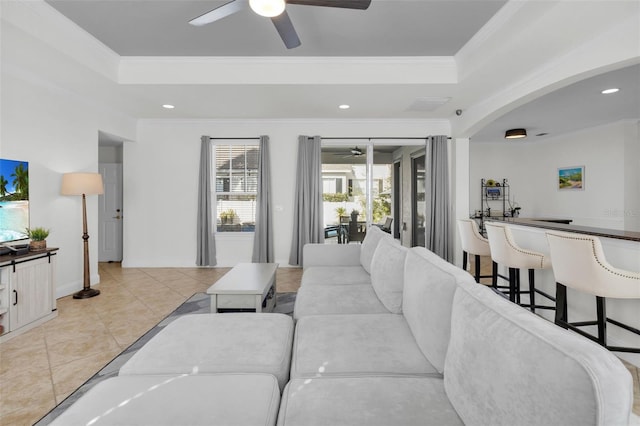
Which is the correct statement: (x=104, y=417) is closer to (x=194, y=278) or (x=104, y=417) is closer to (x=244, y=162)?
(x=194, y=278)

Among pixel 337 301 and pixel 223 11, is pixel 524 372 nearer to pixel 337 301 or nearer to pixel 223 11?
pixel 337 301

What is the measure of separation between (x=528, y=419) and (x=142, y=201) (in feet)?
19.7

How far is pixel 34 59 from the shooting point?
3.12 meters

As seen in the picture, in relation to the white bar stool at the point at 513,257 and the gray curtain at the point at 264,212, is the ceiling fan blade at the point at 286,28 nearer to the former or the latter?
the white bar stool at the point at 513,257

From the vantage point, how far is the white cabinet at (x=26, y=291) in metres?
2.71

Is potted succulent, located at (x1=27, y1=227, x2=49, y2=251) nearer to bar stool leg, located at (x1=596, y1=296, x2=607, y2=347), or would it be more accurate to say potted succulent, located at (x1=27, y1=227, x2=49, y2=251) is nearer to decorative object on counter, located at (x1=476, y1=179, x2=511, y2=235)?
bar stool leg, located at (x1=596, y1=296, x2=607, y2=347)

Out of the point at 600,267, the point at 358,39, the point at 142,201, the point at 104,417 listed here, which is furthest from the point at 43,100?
the point at 600,267

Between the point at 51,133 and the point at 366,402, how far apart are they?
4494mm

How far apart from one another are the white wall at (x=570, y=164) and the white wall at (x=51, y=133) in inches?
307

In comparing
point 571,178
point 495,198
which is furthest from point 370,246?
point 571,178

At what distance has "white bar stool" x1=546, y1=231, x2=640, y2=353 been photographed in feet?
6.86

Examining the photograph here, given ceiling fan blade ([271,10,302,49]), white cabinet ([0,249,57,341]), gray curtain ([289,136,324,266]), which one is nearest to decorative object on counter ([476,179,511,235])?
gray curtain ([289,136,324,266])

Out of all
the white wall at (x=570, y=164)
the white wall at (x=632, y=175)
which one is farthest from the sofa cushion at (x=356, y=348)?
the white wall at (x=570, y=164)

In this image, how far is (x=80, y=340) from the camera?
2695 mm
